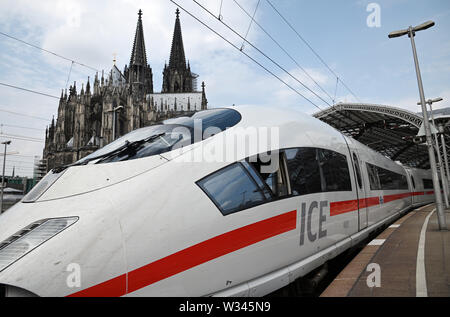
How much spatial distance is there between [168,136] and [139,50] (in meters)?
86.8

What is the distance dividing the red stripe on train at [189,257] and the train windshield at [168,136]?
116cm

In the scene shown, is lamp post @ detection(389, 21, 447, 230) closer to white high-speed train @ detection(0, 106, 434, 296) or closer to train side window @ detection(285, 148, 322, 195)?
train side window @ detection(285, 148, 322, 195)

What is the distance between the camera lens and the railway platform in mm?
3676

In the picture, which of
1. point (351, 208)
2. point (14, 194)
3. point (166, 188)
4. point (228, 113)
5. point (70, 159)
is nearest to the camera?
point (166, 188)

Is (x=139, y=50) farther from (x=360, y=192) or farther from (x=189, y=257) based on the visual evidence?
(x=189, y=257)

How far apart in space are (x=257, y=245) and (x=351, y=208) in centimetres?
369

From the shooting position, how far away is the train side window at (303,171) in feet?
13.7

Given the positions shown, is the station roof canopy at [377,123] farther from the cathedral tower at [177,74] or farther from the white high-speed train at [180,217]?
the cathedral tower at [177,74]

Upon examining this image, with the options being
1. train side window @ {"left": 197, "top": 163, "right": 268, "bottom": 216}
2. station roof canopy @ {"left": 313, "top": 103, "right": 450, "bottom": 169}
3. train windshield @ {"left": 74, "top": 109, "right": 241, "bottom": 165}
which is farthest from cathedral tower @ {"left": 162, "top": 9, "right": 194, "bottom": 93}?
train side window @ {"left": 197, "top": 163, "right": 268, "bottom": 216}

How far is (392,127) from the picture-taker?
35.7 metres
